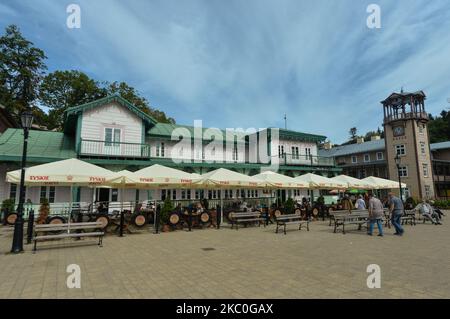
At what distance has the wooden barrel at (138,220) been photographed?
12398mm

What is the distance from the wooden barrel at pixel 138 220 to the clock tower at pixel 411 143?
37048 mm

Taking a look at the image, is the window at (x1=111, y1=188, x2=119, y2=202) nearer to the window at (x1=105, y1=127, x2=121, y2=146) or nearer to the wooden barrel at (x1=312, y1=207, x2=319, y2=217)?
the window at (x1=105, y1=127, x2=121, y2=146)

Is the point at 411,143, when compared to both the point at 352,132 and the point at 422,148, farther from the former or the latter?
the point at 352,132

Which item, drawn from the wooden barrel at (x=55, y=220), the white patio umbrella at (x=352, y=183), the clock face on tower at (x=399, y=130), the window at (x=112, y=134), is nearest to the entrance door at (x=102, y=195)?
the window at (x=112, y=134)

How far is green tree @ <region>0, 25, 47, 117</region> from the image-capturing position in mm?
31141

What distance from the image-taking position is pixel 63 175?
980 cm

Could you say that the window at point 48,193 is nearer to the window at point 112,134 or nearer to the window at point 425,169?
the window at point 112,134

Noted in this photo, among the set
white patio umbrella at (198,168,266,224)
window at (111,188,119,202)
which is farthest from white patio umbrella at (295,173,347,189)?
window at (111,188,119,202)

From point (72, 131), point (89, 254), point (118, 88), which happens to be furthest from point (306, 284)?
point (118, 88)

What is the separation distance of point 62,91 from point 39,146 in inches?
717

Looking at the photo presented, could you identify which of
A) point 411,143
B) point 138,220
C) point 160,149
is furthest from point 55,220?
point 411,143

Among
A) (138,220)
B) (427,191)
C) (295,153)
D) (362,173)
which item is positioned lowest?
(138,220)
